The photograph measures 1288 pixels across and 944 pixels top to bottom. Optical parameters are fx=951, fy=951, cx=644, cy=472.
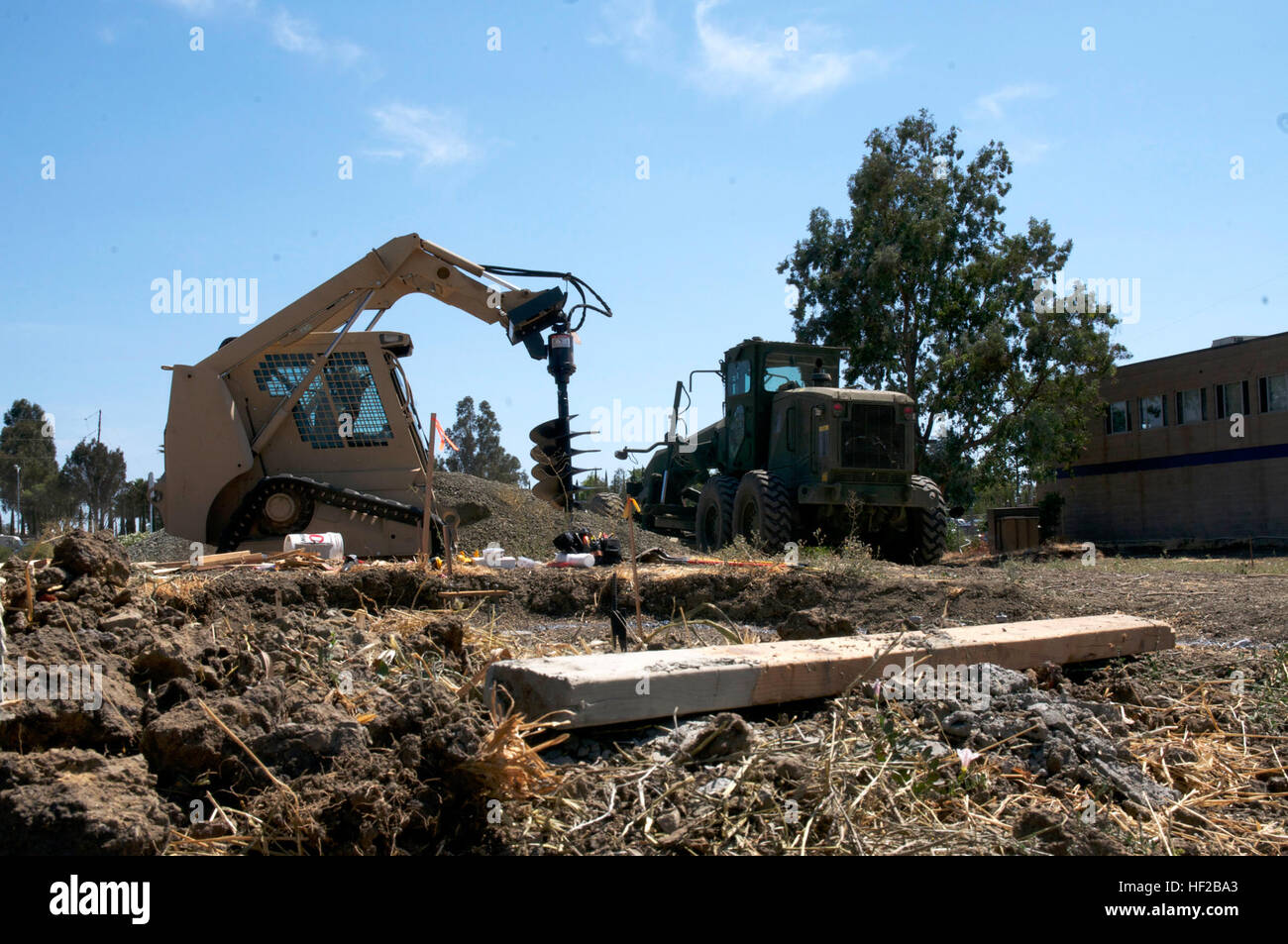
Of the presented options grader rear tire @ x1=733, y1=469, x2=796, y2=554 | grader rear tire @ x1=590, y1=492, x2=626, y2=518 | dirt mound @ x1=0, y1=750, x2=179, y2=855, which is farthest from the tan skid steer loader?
dirt mound @ x1=0, y1=750, x2=179, y2=855

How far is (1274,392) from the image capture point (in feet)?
79.5

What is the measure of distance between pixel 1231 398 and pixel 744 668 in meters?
26.7

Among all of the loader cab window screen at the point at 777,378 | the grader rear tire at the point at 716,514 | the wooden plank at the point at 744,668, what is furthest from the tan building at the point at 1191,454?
the wooden plank at the point at 744,668

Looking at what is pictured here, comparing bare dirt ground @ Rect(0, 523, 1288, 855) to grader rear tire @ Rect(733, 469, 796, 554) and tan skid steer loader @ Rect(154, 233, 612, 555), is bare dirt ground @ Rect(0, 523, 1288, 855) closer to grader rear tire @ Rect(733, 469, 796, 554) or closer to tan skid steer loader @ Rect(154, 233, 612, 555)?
tan skid steer loader @ Rect(154, 233, 612, 555)

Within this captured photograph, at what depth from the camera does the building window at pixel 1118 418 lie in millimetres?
28047

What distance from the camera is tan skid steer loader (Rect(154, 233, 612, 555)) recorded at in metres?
9.25

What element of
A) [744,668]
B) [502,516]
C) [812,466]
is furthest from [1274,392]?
[744,668]

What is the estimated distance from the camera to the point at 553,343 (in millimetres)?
9820

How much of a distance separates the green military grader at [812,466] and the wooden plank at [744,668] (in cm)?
718

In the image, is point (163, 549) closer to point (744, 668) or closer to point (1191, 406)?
point (744, 668)

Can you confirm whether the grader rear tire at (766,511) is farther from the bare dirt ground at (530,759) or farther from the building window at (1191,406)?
the building window at (1191,406)

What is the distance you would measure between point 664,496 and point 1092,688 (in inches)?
505
